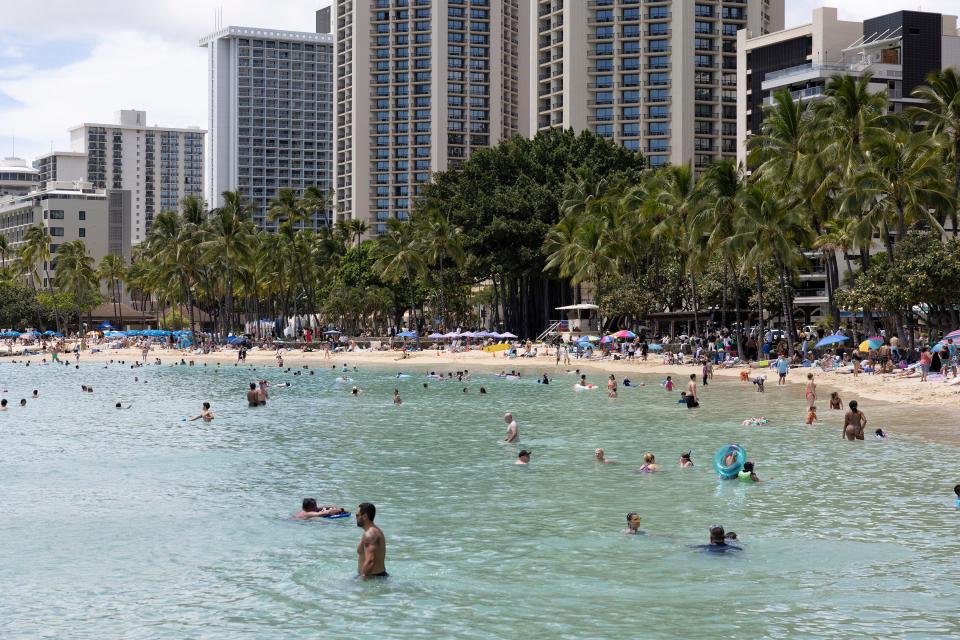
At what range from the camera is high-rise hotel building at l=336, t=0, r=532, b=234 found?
15362cm

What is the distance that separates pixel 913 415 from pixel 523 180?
56.7 meters

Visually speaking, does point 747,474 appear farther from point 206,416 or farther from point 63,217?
point 63,217

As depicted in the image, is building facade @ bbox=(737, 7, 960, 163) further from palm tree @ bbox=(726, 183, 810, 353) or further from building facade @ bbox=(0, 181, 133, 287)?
building facade @ bbox=(0, 181, 133, 287)

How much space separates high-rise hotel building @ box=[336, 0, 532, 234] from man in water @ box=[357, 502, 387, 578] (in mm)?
138789

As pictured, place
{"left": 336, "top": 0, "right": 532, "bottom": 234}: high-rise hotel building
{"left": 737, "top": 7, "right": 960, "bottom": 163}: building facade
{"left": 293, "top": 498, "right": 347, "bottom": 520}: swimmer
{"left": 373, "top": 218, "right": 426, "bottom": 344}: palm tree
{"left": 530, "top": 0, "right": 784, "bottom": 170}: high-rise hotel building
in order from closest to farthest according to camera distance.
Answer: {"left": 293, "top": 498, "right": 347, "bottom": 520}: swimmer < {"left": 373, "top": 218, "right": 426, "bottom": 344}: palm tree < {"left": 737, "top": 7, "right": 960, "bottom": 163}: building facade < {"left": 530, "top": 0, "right": 784, "bottom": 170}: high-rise hotel building < {"left": 336, "top": 0, "right": 532, "bottom": 234}: high-rise hotel building

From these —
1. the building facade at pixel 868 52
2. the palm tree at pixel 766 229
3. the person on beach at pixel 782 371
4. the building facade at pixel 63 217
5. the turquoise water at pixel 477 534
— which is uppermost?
the building facade at pixel 868 52

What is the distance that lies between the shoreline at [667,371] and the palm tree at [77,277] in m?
33.6

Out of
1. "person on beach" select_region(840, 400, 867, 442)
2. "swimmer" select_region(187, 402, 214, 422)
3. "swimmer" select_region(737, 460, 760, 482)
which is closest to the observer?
"swimmer" select_region(737, 460, 760, 482)

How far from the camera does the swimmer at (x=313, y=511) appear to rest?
2031 centimetres

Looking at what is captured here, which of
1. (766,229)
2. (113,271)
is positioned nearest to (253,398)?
(766,229)

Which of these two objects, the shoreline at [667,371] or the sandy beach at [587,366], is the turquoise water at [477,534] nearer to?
the shoreline at [667,371]

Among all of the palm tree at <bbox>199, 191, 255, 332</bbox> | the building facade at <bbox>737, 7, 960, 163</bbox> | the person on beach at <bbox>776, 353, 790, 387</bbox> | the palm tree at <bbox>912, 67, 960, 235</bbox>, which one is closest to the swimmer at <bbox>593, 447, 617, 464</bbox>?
the person on beach at <bbox>776, 353, 790, 387</bbox>

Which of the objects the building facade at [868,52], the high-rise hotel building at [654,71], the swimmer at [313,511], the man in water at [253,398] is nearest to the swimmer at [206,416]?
the man in water at [253,398]

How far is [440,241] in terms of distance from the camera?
8831 centimetres
